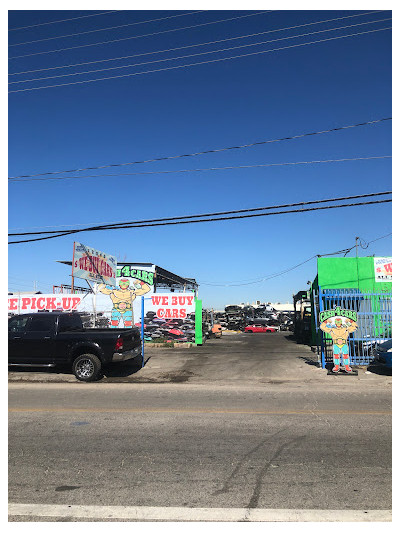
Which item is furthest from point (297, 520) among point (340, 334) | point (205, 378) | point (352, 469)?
point (340, 334)

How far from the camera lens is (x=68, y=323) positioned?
1178 centimetres

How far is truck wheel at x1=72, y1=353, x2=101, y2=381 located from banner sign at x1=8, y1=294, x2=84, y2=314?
10253mm

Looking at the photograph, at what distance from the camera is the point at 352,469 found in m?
4.65

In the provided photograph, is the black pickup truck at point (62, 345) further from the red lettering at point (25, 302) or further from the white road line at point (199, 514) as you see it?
the red lettering at point (25, 302)

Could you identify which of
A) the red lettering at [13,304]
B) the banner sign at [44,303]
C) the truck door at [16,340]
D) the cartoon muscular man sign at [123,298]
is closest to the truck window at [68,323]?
the truck door at [16,340]

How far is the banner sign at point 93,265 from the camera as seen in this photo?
18.7m

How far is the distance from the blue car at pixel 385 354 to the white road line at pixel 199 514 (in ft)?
28.5

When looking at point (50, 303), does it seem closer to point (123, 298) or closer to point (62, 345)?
point (123, 298)

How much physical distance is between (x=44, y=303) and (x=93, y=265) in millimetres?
3864

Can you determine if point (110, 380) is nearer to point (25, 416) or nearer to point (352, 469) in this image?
point (25, 416)

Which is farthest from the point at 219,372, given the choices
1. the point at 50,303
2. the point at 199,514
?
the point at 50,303

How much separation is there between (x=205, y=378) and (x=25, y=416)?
17.9 feet
